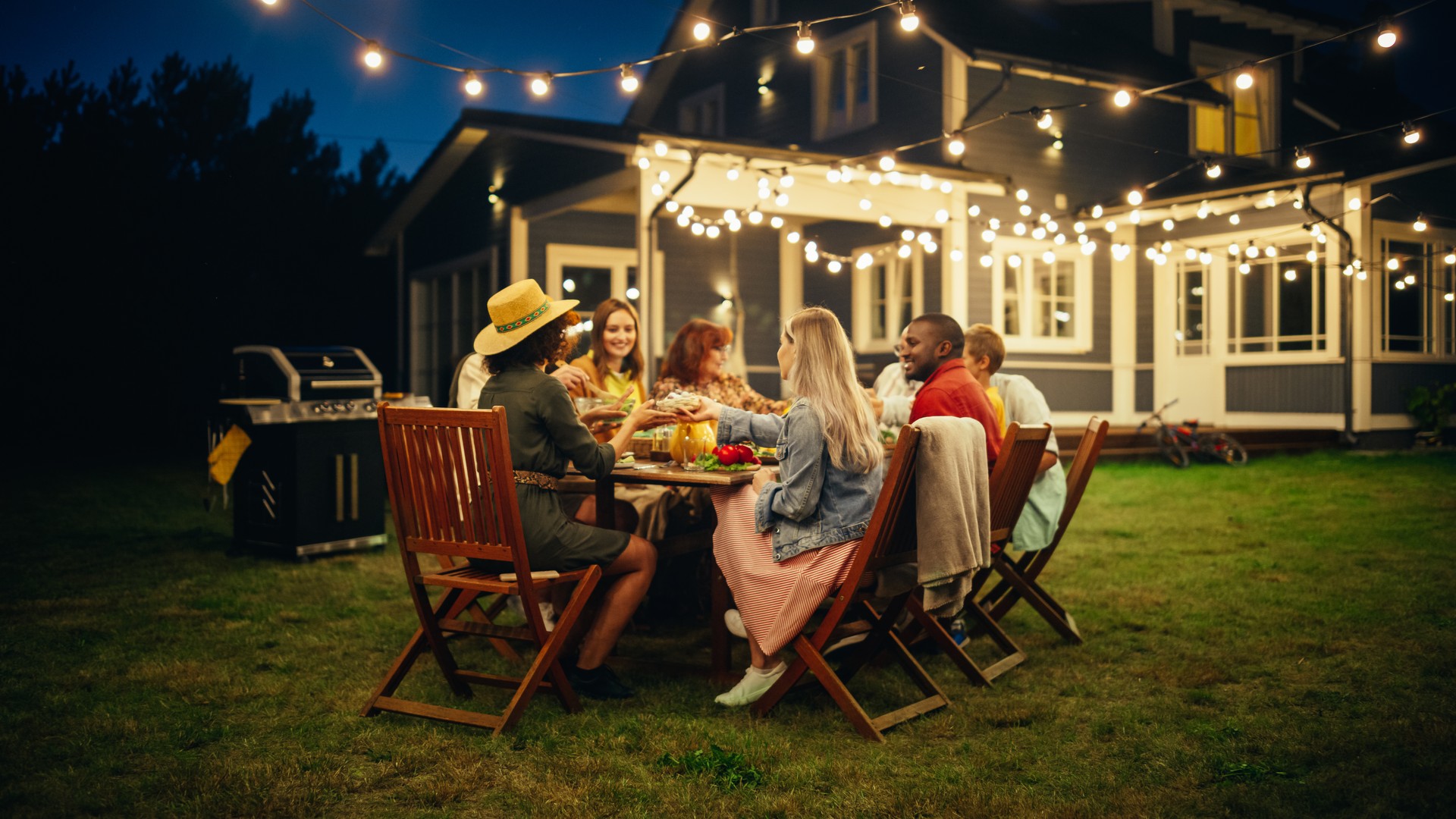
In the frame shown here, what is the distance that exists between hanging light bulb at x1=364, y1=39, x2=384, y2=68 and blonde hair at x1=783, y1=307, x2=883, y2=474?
349cm

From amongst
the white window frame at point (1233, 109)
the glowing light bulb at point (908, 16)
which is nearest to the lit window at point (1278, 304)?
the white window frame at point (1233, 109)

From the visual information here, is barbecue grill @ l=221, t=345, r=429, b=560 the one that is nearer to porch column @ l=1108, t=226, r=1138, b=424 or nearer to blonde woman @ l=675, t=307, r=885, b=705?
blonde woman @ l=675, t=307, r=885, b=705

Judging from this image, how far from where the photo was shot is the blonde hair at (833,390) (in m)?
3.49

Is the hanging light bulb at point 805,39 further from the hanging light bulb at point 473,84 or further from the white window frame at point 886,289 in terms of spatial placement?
the white window frame at point 886,289

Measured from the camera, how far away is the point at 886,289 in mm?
13625

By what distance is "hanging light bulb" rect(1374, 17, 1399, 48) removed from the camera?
18.0 ft

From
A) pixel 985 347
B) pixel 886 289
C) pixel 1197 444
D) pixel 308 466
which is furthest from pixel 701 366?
pixel 886 289

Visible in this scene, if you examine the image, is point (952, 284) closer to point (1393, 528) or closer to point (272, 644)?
point (1393, 528)

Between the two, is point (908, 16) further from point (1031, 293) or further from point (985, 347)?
point (1031, 293)

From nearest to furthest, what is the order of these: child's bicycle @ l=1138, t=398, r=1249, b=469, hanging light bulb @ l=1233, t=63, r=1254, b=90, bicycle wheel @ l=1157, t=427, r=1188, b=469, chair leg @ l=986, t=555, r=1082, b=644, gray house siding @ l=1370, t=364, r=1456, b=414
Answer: chair leg @ l=986, t=555, r=1082, b=644 < hanging light bulb @ l=1233, t=63, r=1254, b=90 < bicycle wheel @ l=1157, t=427, r=1188, b=469 < child's bicycle @ l=1138, t=398, r=1249, b=469 < gray house siding @ l=1370, t=364, r=1456, b=414

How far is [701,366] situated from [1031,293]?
8717 mm

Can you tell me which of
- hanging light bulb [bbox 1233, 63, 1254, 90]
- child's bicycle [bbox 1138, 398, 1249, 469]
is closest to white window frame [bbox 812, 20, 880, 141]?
child's bicycle [bbox 1138, 398, 1249, 469]

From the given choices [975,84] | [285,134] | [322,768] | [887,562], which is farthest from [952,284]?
[285,134]

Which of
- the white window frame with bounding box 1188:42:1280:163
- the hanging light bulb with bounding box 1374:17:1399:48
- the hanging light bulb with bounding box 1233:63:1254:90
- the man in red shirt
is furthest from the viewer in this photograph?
the white window frame with bounding box 1188:42:1280:163
